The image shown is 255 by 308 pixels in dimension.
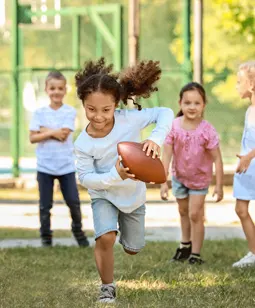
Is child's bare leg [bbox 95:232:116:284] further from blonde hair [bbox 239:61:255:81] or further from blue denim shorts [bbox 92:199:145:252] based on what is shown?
blonde hair [bbox 239:61:255:81]

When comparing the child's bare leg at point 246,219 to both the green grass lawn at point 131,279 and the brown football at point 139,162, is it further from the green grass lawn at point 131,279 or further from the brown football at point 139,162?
the brown football at point 139,162

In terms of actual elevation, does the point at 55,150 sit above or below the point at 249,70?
below

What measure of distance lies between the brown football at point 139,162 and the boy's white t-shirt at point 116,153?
21cm

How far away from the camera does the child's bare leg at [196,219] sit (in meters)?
7.81

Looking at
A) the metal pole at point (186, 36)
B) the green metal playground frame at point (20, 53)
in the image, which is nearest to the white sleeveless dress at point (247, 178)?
the metal pole at point (186, 36)

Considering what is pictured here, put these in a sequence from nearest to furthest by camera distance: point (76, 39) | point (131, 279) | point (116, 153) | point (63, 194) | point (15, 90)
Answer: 1. point (116, 153)
2. point (131, 279)
3. point (63, 194)
4. point (15, 90)
5. point (76, 39)

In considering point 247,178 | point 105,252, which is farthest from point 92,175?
point 247,178

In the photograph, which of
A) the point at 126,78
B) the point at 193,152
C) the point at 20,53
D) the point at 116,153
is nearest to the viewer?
the point at 116,153

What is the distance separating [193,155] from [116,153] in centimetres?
196

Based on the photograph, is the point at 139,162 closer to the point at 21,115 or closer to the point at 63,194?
the point at 63,194

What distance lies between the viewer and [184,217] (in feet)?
26.4

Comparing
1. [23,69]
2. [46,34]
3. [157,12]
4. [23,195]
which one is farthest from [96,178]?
[157,12]

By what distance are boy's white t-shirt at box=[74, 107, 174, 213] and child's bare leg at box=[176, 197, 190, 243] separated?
6.41 feet

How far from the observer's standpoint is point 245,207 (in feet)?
24.5
